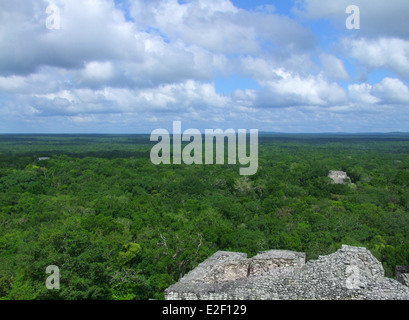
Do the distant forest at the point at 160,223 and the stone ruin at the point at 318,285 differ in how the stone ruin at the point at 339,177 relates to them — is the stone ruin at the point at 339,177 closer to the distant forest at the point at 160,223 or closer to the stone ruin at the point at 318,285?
the distant forest at the point at 160,223

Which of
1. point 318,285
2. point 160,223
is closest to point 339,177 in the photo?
point 160,223

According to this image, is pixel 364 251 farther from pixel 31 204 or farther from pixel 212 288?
pixel 31 204

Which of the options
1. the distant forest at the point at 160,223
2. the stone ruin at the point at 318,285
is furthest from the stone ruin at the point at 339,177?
the stone ruin at the point at 318,285

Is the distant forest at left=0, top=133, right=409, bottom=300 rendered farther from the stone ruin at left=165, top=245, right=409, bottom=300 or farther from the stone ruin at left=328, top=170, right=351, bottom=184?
the stone ruin at left=165, top=245, right=409, bottom=300

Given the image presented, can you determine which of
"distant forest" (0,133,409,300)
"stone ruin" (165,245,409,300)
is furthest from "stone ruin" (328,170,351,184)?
"stone ruin" (165,245,409,300)

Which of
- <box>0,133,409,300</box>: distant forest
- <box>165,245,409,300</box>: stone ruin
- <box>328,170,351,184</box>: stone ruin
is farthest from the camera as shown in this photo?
<box>328,170,351,184</box>: stone ruin
